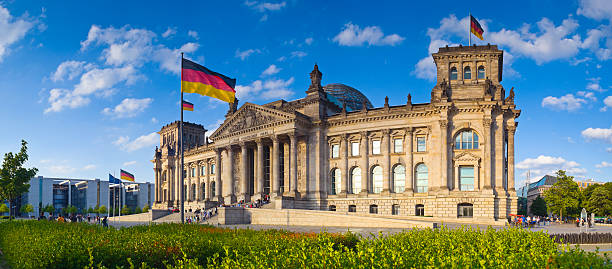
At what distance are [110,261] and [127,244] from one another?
1.47 m

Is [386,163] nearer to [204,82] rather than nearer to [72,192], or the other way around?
[204,82]

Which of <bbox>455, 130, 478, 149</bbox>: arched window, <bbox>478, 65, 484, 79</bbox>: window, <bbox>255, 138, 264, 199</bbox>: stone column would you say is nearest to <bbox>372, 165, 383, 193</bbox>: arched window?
<bbox>455, 130, 478, 149</bbox>: arched window

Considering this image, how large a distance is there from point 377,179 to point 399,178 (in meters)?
3.28

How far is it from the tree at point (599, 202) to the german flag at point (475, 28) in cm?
4469

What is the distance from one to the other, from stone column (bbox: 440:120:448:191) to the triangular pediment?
20259mm

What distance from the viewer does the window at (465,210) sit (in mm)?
54594

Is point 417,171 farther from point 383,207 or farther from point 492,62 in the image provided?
point 492,62

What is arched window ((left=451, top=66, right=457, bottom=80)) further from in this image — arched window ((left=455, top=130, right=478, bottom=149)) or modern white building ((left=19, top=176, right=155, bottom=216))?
modern white building ((left=19, top=176, right=155, bottom=216))

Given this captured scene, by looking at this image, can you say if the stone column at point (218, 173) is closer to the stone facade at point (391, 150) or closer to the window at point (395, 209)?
the stone facade at point (391, 150)

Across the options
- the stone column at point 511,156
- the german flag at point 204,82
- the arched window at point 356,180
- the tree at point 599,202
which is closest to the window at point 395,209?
the arched window at point 356,180

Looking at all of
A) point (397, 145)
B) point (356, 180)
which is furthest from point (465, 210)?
point (356, 180)

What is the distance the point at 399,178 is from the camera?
201 feet

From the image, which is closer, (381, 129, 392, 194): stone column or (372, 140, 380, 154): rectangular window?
(381, 129, 392, 194): stone column

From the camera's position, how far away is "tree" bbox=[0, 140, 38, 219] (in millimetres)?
57250
